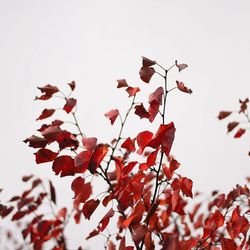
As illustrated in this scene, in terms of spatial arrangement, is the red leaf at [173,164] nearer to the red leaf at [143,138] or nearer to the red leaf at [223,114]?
the red leaf at [143,138]

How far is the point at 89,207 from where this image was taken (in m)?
1.71

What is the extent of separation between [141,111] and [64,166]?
523 mm

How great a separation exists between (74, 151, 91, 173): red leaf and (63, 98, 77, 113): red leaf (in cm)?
67

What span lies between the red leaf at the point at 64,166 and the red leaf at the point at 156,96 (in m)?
0.54

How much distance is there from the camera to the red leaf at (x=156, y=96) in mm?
1625

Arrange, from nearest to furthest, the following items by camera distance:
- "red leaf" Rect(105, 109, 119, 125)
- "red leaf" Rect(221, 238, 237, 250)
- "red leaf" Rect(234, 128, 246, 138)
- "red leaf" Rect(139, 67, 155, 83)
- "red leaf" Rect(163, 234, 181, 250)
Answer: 1. "red leaf" Rect(163, 234, 181, 250)
2. "red leaf" Rect(139, 67, 155, 83)
3. "red leaf" Rect(221, 238, 237, 250)
4. "red leaf" Rect(105, 109, 119, 125)
5. "red leaf" Rect(234, 128, 246, 138)

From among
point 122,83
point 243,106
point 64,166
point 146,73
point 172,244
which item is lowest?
point 172,244

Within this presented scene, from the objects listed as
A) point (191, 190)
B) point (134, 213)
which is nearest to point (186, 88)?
point (191, 190)

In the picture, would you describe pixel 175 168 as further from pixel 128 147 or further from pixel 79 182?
pixel 79 182

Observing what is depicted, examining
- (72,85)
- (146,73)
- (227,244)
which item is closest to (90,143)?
(146,73)

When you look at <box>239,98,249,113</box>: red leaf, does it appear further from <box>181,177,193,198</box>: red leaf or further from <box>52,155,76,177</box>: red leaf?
<box>52,155,76,177</box>: red leaf

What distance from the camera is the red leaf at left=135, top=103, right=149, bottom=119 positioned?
66.3 inches

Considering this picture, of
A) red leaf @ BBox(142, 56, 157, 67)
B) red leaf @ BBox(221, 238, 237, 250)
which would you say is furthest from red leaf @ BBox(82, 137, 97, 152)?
red leaf @ BBox(221, 238, 237, 250)

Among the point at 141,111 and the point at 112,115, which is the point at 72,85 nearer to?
the point at 112,115
